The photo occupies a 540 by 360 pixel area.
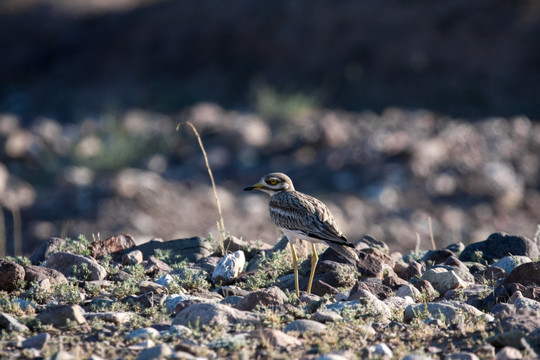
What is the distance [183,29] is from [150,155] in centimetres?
889

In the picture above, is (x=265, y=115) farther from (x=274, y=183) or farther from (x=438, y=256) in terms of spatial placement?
(x=438, y=256)

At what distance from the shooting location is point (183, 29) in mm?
21203

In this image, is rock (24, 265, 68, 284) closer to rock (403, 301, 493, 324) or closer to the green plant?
the green plant

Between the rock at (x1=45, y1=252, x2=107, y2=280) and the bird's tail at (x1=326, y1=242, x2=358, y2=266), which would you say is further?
the rock at (x1=45, y1=252, x2=107, y2=280)

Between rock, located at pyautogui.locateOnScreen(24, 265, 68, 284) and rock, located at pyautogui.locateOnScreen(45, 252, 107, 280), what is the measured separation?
135mm

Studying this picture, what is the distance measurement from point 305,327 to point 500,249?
8.02 feet

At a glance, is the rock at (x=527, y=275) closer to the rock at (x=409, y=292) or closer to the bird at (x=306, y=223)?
the rock at (x=409, y=292)

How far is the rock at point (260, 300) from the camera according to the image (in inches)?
166

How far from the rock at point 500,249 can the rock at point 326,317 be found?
76.9 inches

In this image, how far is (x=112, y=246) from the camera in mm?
5719

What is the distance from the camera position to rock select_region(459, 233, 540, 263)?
5581mm

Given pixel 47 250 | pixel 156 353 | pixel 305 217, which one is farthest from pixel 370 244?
pixel 156 353

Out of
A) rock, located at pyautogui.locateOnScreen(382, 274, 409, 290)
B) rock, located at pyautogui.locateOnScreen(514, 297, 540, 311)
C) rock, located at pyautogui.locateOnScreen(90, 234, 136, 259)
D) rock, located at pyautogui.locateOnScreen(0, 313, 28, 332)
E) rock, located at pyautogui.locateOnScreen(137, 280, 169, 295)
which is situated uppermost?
rock, located at pyautogui.locateOnScreen(90, 234, 136, 259)

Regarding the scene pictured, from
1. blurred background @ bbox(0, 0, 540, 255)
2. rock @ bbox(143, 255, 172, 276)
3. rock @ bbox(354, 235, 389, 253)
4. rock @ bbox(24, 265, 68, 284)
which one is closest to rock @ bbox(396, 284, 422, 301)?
rock @ bbox(354, 235, 389, 253)
